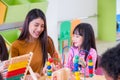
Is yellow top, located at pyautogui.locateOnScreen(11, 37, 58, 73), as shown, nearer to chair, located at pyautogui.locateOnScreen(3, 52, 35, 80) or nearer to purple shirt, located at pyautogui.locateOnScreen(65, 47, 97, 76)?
purple shirt, located at pyautogui.locateOnScreen(65, 47, 97, 76)

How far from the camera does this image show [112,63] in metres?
1.01

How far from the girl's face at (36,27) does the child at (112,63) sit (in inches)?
42.4

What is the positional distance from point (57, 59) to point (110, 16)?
323 centimetres

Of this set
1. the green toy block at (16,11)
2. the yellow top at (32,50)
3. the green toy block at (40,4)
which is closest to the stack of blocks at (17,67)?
the yellow top at (32,50)

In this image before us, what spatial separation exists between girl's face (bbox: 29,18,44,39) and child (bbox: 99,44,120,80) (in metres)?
1.08

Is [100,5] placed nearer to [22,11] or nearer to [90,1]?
[90,1]

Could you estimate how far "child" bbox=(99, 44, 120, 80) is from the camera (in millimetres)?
1000

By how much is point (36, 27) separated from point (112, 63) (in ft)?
3.77

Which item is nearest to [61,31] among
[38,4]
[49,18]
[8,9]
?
[49,18]

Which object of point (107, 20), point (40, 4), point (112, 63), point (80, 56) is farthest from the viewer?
point (107, 20)

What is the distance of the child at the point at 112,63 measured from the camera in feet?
3.28

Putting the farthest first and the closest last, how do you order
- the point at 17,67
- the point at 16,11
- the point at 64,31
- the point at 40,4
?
the point at 64,31, the point at 40,4, the point at 16,11, the point at 17,67

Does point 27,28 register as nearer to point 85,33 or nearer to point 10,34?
point 85,33

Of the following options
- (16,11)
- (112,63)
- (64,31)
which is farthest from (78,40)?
(64,31)
